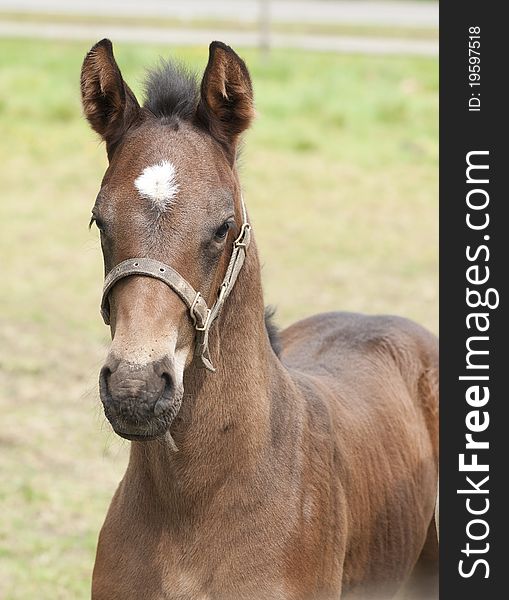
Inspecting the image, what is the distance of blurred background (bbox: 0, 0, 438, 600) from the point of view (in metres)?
6.70

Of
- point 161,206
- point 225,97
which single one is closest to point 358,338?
point 225,97

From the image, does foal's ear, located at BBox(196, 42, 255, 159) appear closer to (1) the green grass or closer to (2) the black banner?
(2) the black banner

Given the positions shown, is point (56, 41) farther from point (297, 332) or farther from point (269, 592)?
point (269, 592)

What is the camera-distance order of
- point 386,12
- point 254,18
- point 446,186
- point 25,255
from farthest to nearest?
1. point 386,12
2. point 254,18
3. point 25,255
4. point 446,186

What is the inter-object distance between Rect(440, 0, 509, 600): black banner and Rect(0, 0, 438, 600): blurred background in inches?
32.9

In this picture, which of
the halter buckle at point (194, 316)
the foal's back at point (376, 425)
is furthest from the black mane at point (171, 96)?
the foal's back at point (376, 425)

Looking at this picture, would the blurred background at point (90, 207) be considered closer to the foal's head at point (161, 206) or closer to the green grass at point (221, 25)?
the green grass at point (221, 25)

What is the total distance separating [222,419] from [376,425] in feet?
4.05

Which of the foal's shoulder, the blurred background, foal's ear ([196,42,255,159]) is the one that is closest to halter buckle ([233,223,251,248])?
foal's ear ([196,42,255,159])

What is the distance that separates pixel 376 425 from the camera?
189 inches

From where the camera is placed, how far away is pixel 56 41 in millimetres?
20250

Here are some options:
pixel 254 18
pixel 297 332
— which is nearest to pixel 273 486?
pixel 297 332

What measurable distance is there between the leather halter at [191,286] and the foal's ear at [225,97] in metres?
0.25

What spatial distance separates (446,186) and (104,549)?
179 centimetres
